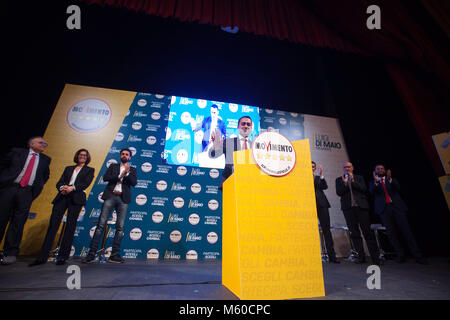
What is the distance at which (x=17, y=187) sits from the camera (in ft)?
9.29

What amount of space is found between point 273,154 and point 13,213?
3.58m

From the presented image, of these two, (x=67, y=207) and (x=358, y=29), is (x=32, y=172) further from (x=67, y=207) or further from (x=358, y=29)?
(x=358, y=29)

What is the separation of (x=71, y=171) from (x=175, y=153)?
1.87 metres

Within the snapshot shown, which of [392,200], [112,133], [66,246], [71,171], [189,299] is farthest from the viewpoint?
[112,133]

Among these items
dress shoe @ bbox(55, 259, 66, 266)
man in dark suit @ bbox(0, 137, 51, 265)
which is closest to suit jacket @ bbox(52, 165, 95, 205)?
man in dark suit @ bbox(0, 137, 51, 265)

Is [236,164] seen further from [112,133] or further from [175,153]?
[112,133]

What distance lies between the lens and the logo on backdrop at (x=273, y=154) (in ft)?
4.39

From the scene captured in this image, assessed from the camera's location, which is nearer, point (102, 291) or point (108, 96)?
point (102, 291)

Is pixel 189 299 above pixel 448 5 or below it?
below

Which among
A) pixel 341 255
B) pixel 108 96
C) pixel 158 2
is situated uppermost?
pixel 158 2

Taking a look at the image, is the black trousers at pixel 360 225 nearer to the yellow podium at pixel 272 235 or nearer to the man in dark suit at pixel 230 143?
the yellow podium at pixel 272 235

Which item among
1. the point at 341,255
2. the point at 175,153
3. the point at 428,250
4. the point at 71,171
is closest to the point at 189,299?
the point at 71,171

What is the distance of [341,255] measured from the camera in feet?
14.9

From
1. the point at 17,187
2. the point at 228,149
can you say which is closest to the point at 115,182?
the point at 17,187
